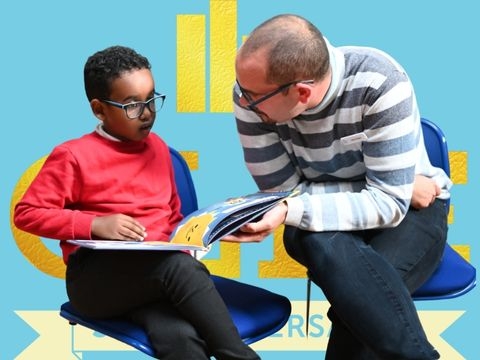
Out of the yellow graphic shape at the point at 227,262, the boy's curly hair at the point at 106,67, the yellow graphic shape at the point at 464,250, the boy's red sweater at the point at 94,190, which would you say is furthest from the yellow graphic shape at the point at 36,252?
the yellow graphic shape at the point at 464,250

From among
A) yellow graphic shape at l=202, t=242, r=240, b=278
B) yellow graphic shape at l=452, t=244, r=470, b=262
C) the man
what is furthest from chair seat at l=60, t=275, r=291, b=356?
yellow graphic shape at l=452, t=244, r=470, b=262

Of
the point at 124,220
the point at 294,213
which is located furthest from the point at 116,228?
the point at 294,213

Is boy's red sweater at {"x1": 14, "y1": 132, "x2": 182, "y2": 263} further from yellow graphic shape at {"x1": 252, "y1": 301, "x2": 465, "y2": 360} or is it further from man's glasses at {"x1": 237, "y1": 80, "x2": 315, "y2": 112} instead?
yellow graphic shape at {"x1": 252, "y1": 301, "x2": 465, "y2": 360}

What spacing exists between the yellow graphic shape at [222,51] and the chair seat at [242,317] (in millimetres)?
747

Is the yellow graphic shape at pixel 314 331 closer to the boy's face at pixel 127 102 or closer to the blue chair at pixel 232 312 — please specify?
the blue chair at pixel 232 312

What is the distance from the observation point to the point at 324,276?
2.56 m

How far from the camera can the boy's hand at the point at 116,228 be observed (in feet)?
8.55

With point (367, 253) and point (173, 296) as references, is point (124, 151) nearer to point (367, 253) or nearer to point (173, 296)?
point (173, 296)

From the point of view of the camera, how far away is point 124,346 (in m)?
3.58

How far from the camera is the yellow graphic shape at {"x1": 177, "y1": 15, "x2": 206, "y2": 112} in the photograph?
3.31 metres

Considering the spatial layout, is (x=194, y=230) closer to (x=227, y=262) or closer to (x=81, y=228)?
(x=81, y=228)

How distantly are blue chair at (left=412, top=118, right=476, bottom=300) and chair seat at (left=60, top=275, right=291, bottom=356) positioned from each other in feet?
1.53

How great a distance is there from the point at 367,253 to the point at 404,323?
0.23 metres

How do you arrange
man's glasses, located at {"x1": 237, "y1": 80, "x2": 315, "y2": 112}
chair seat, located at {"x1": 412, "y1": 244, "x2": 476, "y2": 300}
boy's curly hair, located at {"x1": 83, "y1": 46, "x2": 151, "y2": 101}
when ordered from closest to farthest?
man's glasses, located at {"x1": 237, "y1": 80, "x2": 315, "y2": 112} < boy's curly hair, located at {"x1": 83, "y1": 46, "x2": 151, "y2": 101} < chair seat, located at {"x1": 412, "y1": 244, "x2": 476, "y2": 300}
